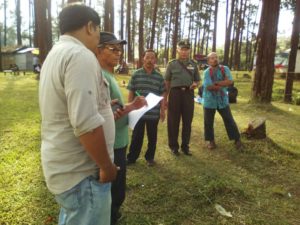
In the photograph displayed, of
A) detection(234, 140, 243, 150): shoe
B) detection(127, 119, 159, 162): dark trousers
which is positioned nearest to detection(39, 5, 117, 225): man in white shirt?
detection(127, 119, 159, 162): dark trousers

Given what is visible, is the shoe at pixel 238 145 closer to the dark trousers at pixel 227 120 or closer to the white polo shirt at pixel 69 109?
the dark trousers at pixel 227 120

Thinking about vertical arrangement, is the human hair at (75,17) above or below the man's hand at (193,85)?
above

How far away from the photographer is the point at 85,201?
2.04 m

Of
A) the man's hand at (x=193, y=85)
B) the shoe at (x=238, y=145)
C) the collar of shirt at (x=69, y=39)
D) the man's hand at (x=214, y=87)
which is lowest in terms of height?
the shoe at (x=238, y=145)

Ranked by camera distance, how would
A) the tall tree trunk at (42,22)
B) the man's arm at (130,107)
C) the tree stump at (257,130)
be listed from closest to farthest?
the man's arm at (130,107), the tree stump at (257,130), the tall tree trunk at (42,22)

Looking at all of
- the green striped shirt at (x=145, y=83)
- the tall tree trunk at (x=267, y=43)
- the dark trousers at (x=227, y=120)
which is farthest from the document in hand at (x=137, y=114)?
the tall tree trunk at (x=267, y=43)

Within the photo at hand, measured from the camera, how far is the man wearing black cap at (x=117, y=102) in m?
3.12

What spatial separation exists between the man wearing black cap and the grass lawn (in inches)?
24.7

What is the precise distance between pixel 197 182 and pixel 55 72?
141 inches

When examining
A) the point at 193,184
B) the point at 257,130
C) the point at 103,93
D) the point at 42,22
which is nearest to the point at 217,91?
the point at 257,130

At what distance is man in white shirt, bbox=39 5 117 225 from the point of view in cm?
182

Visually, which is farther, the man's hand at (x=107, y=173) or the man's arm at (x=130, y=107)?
the man's arm at (x=130, y=107)

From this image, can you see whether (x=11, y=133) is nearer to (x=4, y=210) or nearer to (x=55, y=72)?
(x=4, y=210)

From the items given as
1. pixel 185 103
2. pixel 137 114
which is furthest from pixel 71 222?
pixel 185 103
